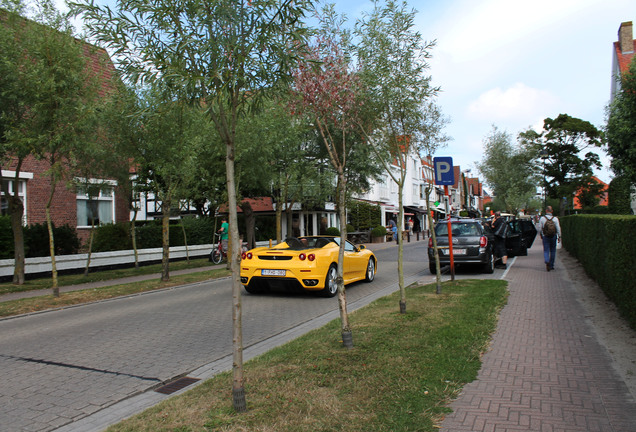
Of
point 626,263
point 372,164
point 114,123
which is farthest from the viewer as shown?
point 372,164

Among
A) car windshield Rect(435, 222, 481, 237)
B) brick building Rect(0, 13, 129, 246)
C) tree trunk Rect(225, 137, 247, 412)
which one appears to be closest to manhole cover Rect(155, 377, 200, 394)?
tree trunk Rect(225, 137, 247, 412)

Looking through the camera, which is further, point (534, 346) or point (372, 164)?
point (372, 164)

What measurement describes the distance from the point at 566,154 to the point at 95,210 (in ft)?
102

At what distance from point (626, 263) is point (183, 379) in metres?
6.11

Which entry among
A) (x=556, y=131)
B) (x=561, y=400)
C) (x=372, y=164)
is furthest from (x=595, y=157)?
(x=561, y=400)

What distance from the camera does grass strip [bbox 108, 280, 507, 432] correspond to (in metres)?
3.38

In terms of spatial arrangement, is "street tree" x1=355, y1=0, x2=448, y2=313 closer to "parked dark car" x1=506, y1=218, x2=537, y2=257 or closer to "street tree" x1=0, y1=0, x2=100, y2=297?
"street tree" x1=0, y1=0, x2=100, y2=297

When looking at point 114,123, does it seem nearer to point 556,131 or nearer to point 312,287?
point 312,287

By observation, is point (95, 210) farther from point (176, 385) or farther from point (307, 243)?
point (176, 385)

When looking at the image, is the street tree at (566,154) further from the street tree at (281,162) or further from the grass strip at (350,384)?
the grass strip at (350,384)

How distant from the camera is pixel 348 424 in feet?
10.8

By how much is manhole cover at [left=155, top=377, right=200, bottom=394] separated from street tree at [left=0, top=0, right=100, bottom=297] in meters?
7.19

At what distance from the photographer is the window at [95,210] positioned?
69.1 feet

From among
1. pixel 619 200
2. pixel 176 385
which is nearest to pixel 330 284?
pixel 176 385
